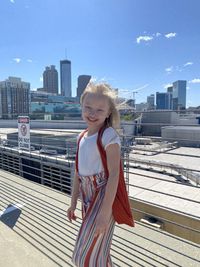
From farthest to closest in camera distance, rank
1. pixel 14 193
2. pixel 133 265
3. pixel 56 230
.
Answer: pixel 14 193 → pixel 56 230 → pixel 133 265

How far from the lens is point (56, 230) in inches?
90.9

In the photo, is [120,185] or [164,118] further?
[164,118]

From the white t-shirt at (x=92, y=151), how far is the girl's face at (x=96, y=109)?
2.8 inches

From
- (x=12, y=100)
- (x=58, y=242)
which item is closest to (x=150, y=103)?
(x=58, y=242)

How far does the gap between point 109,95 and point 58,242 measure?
5.13 feet

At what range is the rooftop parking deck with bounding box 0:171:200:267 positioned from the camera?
72.4 inches

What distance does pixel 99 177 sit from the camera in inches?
46.5

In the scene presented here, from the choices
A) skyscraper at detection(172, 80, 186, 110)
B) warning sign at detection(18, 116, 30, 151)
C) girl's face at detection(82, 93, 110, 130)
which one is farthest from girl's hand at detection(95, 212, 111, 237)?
warning sign at detection(18, 116, 30, 151)

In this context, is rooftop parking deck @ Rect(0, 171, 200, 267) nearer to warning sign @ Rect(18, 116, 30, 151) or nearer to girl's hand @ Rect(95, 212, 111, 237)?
girl's hand @ Rect(95, 212, 111, 237)

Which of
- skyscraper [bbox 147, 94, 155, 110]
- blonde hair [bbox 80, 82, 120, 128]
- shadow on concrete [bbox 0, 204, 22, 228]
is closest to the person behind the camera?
blonde hair [bbox 80, 82, 120, 128]

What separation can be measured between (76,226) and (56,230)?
20 centimetres

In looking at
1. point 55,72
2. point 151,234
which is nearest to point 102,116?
point 151,234

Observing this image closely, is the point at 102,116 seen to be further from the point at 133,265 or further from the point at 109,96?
the point at 133,265

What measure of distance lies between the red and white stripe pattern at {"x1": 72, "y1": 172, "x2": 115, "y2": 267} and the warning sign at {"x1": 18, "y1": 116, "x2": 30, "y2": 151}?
3.91m
